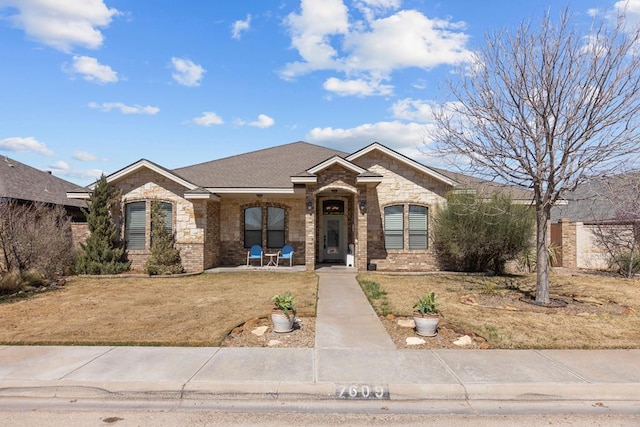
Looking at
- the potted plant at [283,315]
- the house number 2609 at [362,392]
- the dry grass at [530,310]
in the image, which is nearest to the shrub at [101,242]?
the dry grass at [530,310]

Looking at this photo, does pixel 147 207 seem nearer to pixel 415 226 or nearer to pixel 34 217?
pixel 34 217

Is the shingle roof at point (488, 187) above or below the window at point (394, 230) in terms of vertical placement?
above

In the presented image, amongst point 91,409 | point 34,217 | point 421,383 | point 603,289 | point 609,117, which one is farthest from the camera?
point 34,217

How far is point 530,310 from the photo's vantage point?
9.43 meters

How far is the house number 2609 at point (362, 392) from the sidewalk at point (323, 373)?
1 cm

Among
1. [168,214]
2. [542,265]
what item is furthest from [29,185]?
[542,265]

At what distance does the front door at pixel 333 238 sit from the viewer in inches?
712

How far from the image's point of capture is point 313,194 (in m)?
15.4

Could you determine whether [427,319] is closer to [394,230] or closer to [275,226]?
[394,230]

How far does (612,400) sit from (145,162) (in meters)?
15.8

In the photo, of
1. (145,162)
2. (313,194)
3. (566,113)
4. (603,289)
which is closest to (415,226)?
(313,194)

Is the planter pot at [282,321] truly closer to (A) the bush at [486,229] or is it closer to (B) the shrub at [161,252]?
(A) the bush at [486,229]

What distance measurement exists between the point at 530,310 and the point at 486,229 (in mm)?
5536

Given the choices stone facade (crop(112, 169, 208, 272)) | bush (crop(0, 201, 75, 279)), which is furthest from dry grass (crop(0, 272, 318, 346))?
stone facade (crop(112, 169, 208, 272))
